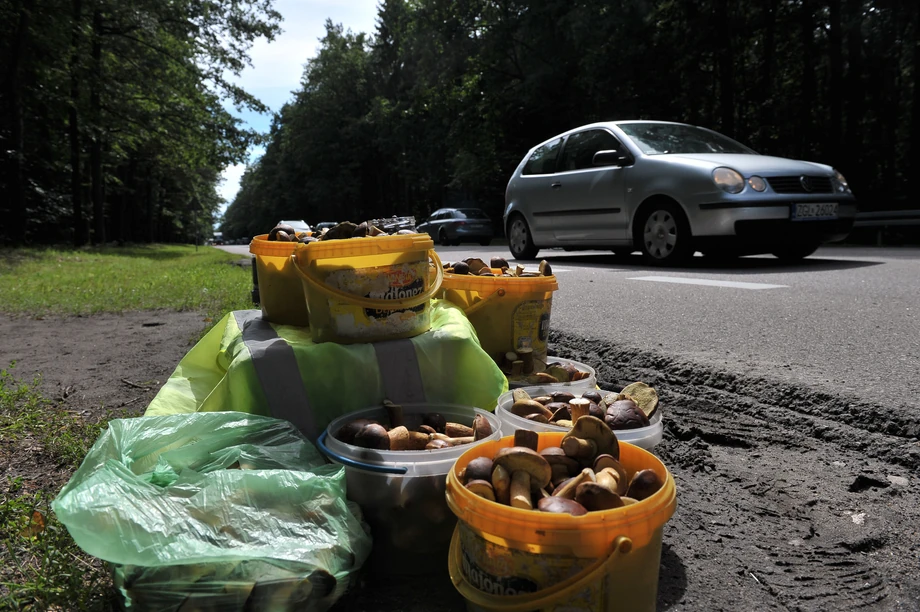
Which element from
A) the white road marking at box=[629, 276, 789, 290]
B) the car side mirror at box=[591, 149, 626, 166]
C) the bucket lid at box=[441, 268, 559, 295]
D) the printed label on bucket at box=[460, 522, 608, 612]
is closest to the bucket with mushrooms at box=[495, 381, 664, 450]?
the printed label on bucket at box=[460, 522, 608, 612]

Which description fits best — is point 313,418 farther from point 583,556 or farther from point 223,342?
point 583,556

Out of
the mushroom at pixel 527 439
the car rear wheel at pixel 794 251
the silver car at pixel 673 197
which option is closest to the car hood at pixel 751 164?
the silver car at pixel 673 197

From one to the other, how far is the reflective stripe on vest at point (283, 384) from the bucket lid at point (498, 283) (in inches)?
35.9

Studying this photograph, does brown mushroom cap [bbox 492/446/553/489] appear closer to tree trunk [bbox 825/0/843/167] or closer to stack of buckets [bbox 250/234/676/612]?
stack of buckets [bbox 250/234/676/612]

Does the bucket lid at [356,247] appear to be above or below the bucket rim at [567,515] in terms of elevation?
above

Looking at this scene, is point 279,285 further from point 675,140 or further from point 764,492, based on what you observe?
point 675,140

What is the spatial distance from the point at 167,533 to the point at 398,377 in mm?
1004

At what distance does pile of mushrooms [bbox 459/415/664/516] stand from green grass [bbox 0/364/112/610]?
925mm

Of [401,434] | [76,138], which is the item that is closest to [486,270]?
[401,434]

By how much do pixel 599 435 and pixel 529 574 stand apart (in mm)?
452

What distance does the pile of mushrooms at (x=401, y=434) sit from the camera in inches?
73.4

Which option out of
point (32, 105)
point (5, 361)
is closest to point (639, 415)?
point (5, 361)

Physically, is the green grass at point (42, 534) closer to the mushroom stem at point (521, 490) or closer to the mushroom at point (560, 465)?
the mushroom stem at point (521, 490)

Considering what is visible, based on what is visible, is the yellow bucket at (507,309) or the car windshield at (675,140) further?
the car windshield at (675,140)
